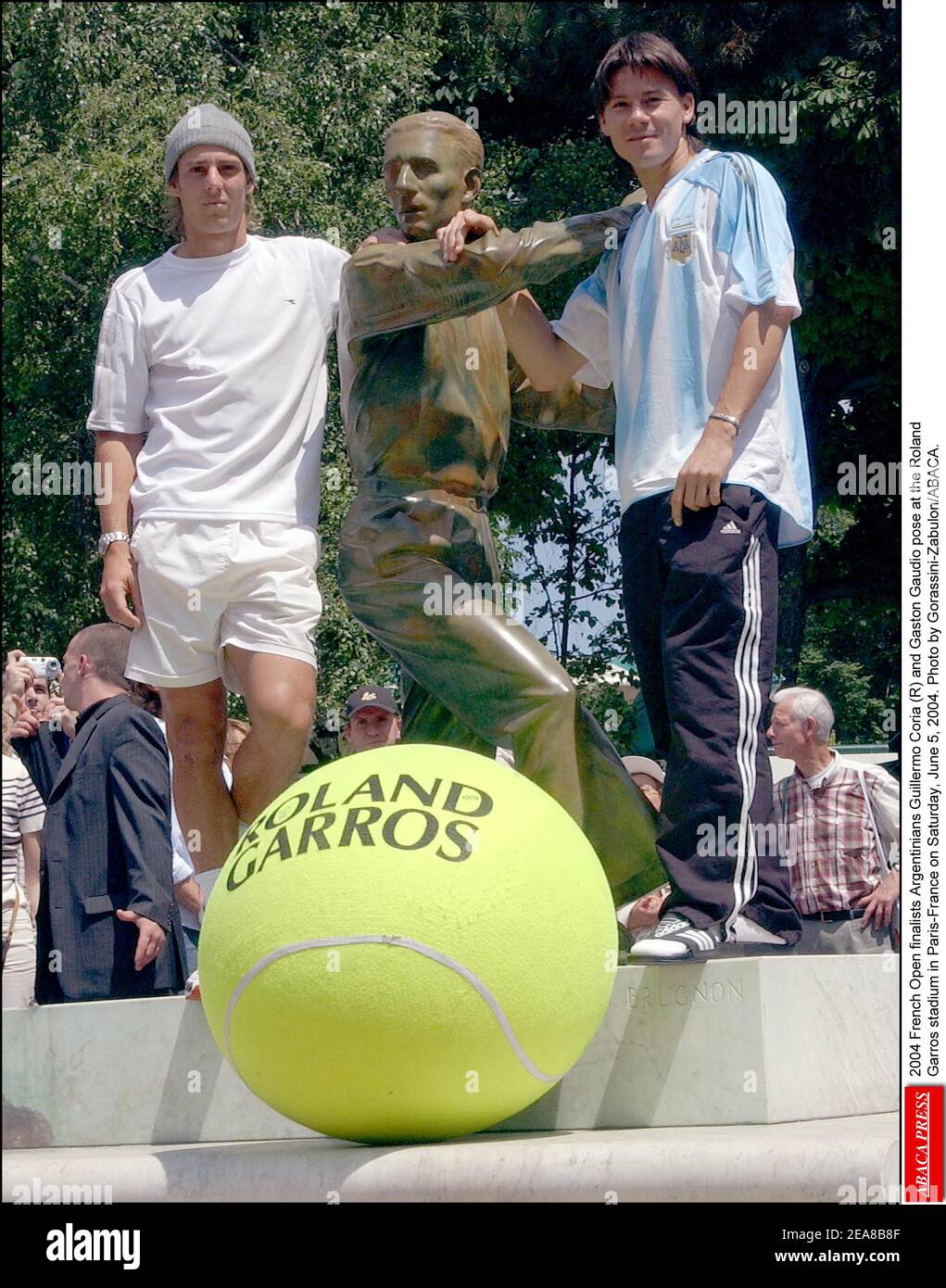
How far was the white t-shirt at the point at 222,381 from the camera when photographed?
509 cm

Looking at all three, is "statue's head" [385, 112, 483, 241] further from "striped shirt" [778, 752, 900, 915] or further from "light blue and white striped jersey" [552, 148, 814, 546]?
"striped shirt" [778, 752, 900, 915]

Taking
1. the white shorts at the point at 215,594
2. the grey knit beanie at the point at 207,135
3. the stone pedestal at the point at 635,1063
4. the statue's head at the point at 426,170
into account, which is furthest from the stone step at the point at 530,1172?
the grey knit beanie at the point at 207,135

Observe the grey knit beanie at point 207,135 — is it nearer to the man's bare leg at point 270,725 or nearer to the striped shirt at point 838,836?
the man's bare leg at point 270,725

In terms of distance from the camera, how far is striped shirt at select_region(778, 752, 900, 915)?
7.62m

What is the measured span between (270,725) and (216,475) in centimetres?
72

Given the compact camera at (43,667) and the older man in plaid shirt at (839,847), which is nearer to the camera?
the older man in plaid shirt at (839,847)

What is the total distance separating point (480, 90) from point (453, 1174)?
597 inches

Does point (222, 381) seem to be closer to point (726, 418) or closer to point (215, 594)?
point (215, 594)

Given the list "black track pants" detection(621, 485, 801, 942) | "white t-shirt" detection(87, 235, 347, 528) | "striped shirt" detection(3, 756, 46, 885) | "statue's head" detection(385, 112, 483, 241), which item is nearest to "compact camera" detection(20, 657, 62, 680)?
"striped shirt" detection(3, 756, 46, 885)

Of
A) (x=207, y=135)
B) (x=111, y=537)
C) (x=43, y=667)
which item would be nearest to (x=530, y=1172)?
(x=111, y=537)

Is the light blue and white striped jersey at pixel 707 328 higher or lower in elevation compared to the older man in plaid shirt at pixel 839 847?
higher

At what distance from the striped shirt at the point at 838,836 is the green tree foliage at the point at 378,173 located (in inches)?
222

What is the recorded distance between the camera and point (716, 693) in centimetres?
459

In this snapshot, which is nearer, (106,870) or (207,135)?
(207,135)
